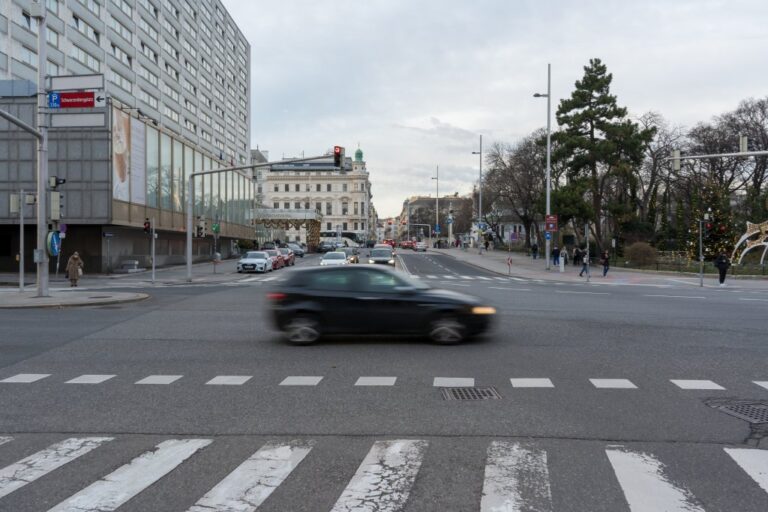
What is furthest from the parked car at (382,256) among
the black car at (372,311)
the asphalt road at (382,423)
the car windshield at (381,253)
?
the black car at (372,311)

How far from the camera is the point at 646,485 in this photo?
4555 millimetres

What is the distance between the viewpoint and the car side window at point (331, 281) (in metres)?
11.1

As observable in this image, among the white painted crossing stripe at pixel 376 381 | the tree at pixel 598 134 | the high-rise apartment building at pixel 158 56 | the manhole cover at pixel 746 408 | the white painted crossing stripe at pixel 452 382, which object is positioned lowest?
the white painted crossing stripe at pixel 376 381

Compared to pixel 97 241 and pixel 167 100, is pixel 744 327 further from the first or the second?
pixel 167 100

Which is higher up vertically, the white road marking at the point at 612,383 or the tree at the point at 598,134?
the tree at the point at 598,134

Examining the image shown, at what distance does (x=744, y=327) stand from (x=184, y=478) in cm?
1307

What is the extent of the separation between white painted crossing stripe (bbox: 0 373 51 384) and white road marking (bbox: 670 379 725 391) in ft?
28.2

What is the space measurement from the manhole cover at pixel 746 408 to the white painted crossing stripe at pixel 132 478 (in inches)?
215

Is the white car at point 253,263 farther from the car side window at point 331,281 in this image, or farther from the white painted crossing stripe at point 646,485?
the white painted crossing stripe at point 646,485

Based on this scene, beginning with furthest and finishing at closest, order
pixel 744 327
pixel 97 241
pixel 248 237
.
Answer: pixel 248 237
pixel 97 241
pixel 744 327

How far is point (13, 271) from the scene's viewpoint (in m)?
38.6

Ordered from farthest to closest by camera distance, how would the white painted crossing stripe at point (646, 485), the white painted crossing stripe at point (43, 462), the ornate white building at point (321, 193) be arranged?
the ornate white building at point (321, 193) < the white painted crossing stripe at point (43, 462) < the white painted crossing stripe at point (646, 485)

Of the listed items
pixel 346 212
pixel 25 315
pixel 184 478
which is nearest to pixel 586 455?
pixel 184 478

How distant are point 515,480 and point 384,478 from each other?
0.99 metres
